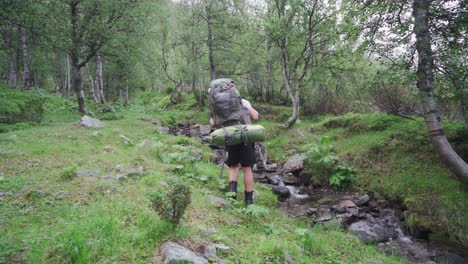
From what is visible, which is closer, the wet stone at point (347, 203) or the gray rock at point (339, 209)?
the gray rock at point (339, 209)

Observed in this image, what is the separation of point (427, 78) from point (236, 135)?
5497mm

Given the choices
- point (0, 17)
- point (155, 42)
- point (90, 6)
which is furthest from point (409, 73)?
point (155, 42)

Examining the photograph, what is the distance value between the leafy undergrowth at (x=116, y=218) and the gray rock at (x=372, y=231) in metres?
0.68

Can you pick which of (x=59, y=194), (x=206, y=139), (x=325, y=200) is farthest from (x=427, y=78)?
(x=206, y=139)

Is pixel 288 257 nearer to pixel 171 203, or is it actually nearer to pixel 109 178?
pixel 171 203

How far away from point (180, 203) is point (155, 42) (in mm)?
30904

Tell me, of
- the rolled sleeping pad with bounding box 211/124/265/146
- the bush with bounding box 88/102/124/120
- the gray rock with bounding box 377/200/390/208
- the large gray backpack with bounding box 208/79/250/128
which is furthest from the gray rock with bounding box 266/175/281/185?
the bush with bounding box 88/102/124/120

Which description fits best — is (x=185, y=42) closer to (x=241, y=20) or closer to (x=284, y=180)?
(x=241, y=20)

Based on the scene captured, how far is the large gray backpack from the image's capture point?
21.1ft

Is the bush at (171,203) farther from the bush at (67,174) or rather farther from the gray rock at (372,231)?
the gray rock at (372,231)

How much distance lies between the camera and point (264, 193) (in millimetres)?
8578

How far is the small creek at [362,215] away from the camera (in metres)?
6.23

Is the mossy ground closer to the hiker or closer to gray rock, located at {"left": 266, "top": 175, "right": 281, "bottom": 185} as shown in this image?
the hiker

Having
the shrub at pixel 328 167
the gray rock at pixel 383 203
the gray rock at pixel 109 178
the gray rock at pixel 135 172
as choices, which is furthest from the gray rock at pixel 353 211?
the gray rock at pixel 109 178
